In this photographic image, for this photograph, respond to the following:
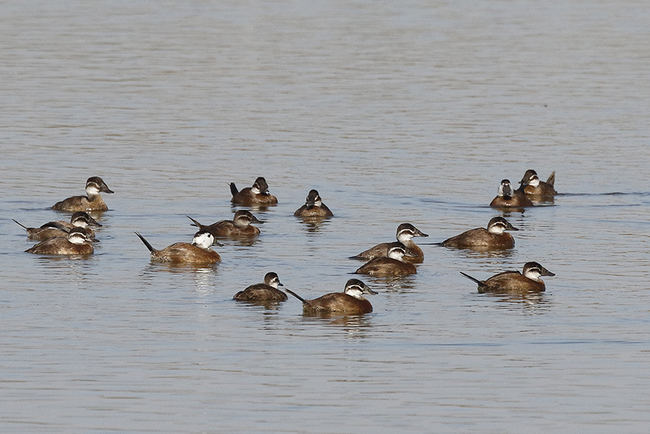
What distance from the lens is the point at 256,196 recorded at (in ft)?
101

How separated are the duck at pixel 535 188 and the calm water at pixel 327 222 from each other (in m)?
0.41

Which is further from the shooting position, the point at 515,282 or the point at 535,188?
the point at 535,188

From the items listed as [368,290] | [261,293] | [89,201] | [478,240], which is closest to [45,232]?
[89,201]

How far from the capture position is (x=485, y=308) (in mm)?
21406

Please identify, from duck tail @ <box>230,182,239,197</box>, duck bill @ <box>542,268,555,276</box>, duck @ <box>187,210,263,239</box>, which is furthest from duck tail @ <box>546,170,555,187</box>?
duck bill @ <box>542,268,555,276</box>

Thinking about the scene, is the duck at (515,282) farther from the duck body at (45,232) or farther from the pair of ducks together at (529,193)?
the pair of ducks together at (529,193)

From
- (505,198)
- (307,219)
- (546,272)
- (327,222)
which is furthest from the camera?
(505,198)

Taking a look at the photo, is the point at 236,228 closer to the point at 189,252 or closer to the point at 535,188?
the point at 189,252

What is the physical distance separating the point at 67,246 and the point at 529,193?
11.0 meters

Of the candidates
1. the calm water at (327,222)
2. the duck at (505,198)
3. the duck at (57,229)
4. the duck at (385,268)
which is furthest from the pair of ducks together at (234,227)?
the duck at (505,198)

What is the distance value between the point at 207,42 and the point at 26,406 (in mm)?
45038

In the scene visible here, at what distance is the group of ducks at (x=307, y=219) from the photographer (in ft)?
69.7

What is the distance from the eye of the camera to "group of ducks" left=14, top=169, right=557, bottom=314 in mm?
21252

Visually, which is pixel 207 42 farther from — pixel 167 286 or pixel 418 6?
pixel 167 286
